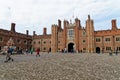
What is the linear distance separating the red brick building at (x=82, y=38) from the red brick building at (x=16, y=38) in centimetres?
914

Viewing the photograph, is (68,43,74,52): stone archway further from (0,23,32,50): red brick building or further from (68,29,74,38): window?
(0,23,32,50): red brick building

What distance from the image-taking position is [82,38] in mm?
58938

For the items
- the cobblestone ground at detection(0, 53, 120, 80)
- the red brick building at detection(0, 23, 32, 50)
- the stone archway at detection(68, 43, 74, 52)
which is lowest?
the cobblestone ground at detection(0, 53, 120, 80)

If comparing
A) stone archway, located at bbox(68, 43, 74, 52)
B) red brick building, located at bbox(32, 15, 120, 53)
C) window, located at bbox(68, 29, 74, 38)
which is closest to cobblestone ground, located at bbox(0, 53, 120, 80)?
red brick building, located at bbox(32, 15, 120, 53)

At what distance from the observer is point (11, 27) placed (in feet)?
213

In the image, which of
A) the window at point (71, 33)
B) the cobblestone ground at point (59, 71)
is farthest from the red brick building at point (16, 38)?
the cobblestone ground at point (59, 71)

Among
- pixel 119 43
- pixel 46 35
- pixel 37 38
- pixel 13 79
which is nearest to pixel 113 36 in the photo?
pixel 119 43

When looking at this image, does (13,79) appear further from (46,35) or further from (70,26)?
(46,35)

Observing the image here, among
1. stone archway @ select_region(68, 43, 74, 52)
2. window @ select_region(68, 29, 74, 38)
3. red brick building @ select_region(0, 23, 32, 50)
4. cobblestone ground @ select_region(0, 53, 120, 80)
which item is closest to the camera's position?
cobblestone ground @ select_region(0, 53, 120, 80)

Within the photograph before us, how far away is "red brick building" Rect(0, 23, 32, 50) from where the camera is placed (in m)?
59.3

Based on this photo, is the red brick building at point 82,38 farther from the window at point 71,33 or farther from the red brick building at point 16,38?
the red brick building at point 16,38

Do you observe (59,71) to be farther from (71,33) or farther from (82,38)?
(71,33)

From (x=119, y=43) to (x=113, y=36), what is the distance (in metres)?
3.16

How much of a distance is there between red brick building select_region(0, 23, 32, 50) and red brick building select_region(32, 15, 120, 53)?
30.0 feet
